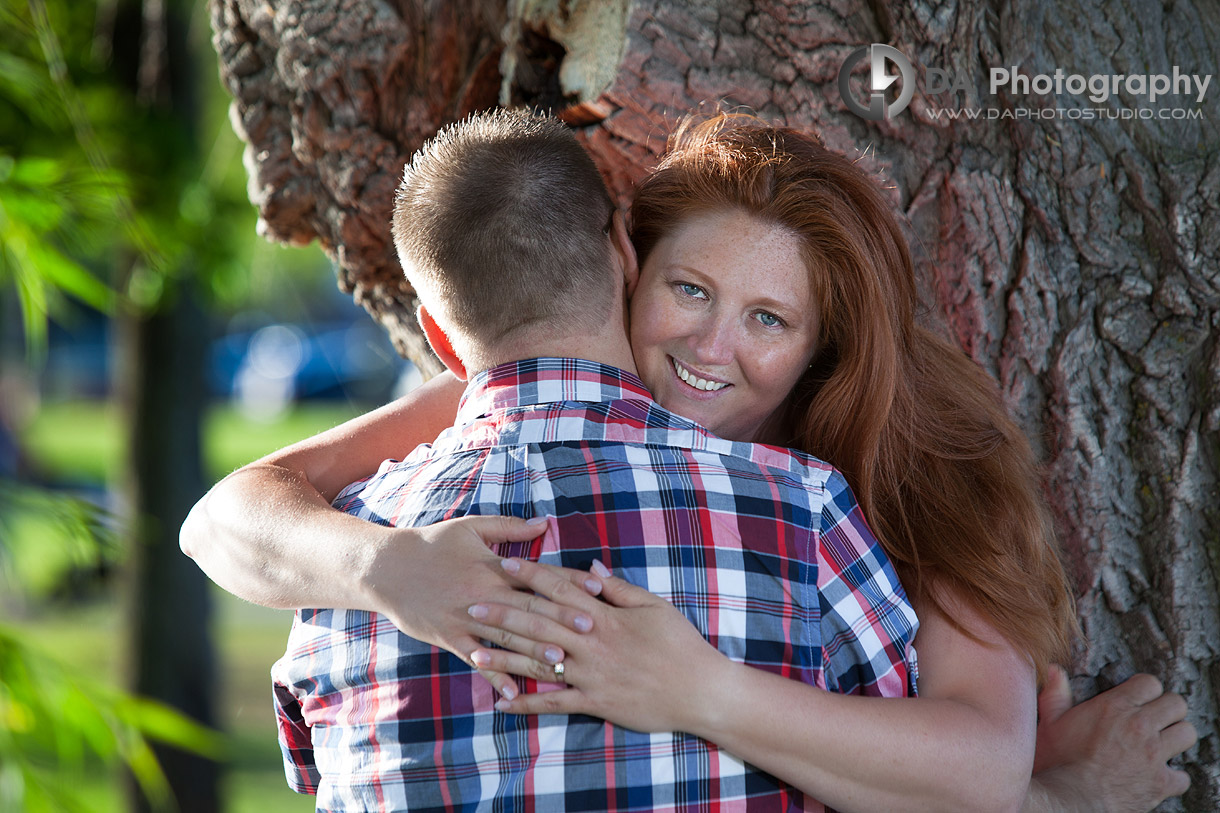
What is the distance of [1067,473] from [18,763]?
2.48m

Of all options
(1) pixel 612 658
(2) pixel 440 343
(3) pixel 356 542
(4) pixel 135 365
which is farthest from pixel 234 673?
(1) pixel 612 658

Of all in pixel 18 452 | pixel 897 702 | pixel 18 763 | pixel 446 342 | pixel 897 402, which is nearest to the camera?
pixel 897 702

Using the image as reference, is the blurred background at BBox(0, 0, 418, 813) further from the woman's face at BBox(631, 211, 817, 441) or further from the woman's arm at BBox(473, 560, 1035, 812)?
the woman's arm at BBox(473, 560, 1035, 812)

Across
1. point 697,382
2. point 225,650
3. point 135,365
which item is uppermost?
point 135,365

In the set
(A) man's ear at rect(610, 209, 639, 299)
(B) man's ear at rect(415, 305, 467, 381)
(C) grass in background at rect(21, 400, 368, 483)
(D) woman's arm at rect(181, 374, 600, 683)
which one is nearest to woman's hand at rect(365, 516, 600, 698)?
(D) woman's arm at rect(181, 374, 600, 683)

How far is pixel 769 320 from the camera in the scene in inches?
79.1

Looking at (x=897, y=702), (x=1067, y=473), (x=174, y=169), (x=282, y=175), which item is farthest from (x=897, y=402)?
(x=174, y=169)

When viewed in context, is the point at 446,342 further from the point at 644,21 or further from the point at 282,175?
the point at 282,175

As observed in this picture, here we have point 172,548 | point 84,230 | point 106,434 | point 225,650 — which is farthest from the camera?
point 106,434

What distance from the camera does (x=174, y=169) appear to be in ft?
14.7

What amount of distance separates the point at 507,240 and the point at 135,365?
397 cm

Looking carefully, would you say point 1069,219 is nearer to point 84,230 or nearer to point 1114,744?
point 1114,744

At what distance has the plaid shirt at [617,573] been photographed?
1.50 metres

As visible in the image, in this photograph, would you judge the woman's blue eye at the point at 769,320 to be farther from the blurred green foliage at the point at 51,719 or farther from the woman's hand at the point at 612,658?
the blurred green foliage at the point at 51,719
